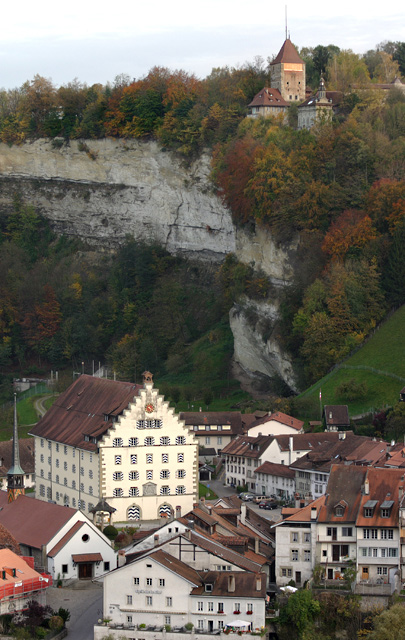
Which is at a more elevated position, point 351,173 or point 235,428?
point 351,173

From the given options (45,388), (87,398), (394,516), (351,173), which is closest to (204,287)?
(45,388)

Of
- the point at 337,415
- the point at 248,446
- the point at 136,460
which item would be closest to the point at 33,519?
the point at 136,460

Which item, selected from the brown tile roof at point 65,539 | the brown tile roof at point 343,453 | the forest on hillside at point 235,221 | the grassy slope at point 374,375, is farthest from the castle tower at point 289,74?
the brown tile roof at point 65,539

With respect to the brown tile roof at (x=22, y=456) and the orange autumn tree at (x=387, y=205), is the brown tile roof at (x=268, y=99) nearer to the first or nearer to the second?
the orange autumn tree at (x=387, y=205)

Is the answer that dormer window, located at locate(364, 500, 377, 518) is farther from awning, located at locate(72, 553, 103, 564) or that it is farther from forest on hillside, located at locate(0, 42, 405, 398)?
forest on hillside, located at locate(0, 42, 405, 398)

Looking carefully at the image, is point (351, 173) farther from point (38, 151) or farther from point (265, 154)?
point (38, 151)

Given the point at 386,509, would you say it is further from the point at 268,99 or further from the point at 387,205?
the point at 268,99
